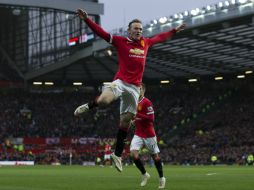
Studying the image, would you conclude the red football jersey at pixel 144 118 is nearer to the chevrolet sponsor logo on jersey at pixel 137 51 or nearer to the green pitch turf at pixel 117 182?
the green pitch turf at pixel 117 182

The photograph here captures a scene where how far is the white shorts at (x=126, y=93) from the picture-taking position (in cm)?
1097

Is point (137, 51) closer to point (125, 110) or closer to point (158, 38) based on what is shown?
point (158, 38)

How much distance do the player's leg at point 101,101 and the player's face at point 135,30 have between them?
1190 millimetres

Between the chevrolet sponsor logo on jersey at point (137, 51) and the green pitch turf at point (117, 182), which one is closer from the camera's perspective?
the chevrolet sponsor logo on jersey at point (137, 51)

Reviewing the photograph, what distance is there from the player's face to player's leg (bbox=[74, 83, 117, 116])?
3.90ft

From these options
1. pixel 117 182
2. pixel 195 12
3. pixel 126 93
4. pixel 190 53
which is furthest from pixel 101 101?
pixel 190 53

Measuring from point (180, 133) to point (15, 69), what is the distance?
2434 cm

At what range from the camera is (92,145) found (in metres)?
64.1

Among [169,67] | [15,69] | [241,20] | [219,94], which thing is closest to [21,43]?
[15,69]

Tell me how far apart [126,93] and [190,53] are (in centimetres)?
4583

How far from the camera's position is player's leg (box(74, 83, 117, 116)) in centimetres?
1044

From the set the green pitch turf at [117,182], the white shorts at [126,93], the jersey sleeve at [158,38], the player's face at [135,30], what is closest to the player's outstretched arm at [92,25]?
the player's face at [135,30]

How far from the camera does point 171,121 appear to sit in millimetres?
68250

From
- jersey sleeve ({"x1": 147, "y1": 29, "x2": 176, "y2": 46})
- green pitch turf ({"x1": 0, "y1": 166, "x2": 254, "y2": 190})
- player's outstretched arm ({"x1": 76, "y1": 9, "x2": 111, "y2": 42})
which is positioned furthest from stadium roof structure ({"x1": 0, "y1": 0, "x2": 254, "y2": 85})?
player's outstretched arm ({"x1": 76, "y1": 9, "x2": 111, "y2": 42})
